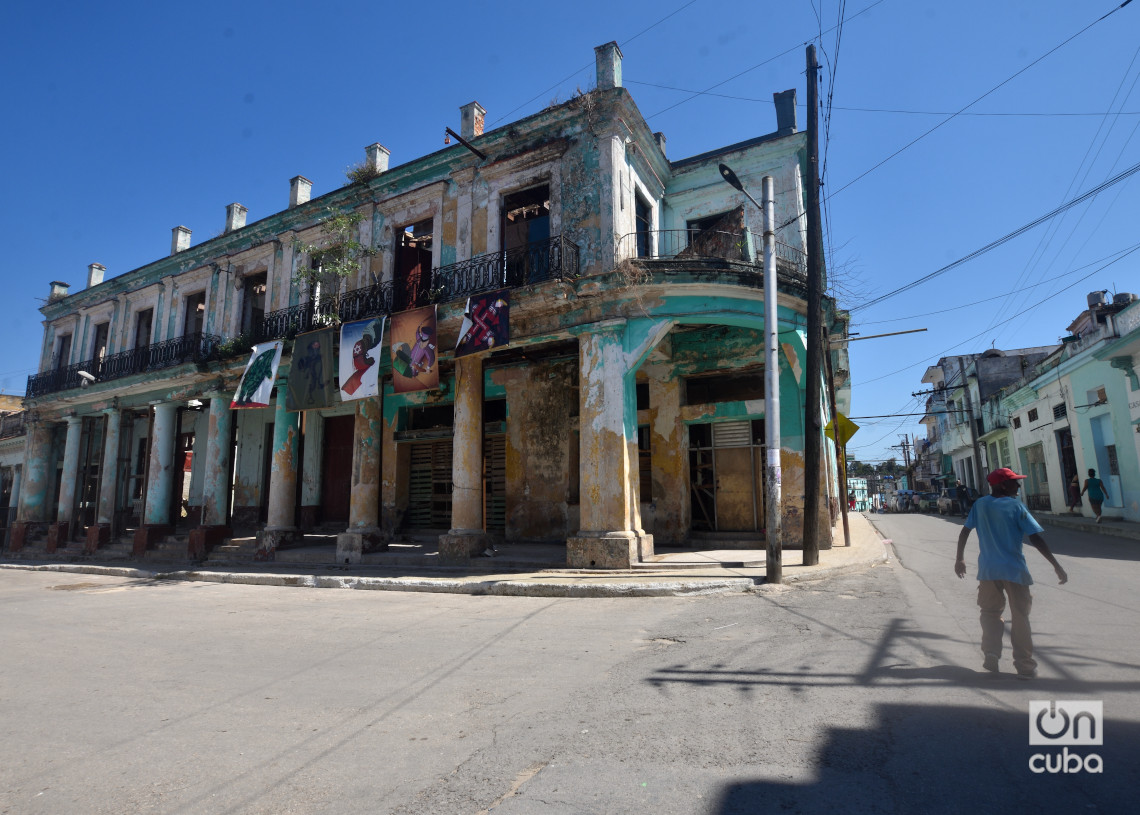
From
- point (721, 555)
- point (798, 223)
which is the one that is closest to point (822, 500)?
point (721, 555)

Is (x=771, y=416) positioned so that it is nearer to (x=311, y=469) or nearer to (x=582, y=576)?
(x=582, y=576)

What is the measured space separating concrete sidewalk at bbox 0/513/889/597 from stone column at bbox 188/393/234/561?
2477mm

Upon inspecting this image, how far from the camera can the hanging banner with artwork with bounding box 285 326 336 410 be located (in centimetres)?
1393

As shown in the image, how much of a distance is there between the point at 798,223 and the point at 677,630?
9.94 m

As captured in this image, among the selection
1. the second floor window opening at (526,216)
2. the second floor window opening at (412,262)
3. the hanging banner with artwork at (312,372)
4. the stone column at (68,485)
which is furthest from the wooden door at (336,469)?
Answer: the stone column at (68,485)

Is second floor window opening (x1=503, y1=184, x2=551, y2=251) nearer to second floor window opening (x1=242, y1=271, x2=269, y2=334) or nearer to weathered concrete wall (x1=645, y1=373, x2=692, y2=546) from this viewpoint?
weathered concrete wall (x1=645, y1=373, x2=692, y2=546)

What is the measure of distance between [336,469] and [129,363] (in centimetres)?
860

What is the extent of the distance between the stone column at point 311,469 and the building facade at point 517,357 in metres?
0.05

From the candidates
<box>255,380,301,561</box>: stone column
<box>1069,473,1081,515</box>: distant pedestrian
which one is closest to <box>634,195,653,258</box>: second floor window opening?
<box>255,380,301,561</box>: stone column

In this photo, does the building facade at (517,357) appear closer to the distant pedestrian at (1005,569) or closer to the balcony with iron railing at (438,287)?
the balcony with iron railing at (438,287)

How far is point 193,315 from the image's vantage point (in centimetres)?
1978

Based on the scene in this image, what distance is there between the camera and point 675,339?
44.8 feet

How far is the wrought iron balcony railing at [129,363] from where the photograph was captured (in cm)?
1811

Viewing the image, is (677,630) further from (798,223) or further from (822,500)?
(798,223)
